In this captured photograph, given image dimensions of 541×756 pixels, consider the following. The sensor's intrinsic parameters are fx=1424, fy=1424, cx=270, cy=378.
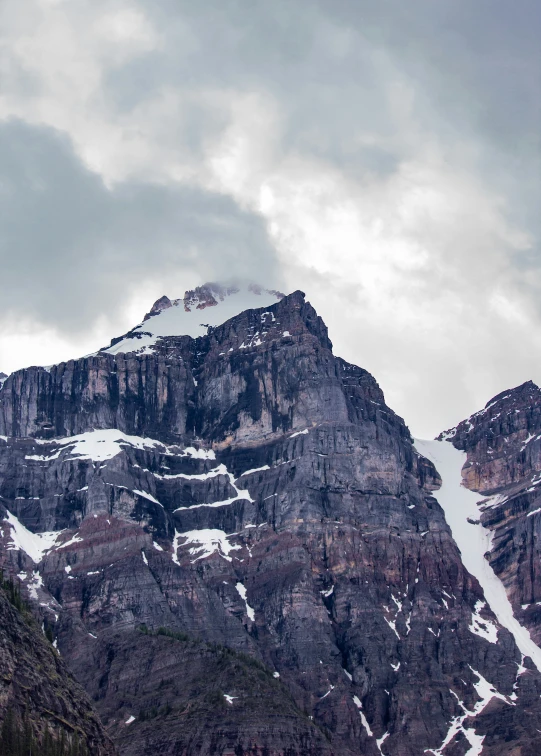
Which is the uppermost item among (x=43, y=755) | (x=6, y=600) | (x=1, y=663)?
(x=6, y=600)

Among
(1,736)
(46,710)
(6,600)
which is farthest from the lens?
(6,600)

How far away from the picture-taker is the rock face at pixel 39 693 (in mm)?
160500

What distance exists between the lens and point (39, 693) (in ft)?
538

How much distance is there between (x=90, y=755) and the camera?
166 m

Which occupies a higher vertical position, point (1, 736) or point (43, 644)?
point (43, 644)

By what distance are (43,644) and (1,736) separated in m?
25.4

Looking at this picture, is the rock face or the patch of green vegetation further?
the rock face

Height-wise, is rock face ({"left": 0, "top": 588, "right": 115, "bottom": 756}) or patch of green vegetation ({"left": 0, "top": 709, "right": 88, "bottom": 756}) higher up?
rock face ({"left": 0, "top": 588, "right": 115, "bottom": 756})

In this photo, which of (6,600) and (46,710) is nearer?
(46,710)

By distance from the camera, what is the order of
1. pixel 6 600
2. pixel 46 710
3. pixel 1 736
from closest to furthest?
1. pixel 1 736
2. pixel 46 710
3. pixel 6 600

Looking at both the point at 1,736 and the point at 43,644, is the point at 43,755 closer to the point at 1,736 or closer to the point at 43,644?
the point at 1,736

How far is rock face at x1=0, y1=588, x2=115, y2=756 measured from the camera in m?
160

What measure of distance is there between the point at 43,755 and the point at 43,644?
2392cm

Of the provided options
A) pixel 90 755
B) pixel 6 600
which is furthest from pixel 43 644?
pixel 90 755
